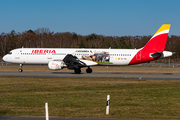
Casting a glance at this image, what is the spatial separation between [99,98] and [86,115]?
5.20m

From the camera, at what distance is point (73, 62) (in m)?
41.0

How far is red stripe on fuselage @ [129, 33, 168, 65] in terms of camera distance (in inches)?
1641

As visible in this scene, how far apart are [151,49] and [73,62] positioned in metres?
12.9

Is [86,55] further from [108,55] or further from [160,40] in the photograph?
[160,40]

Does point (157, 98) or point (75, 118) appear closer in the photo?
point (75, 118)

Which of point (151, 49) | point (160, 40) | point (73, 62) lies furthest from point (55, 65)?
point (160, 40)

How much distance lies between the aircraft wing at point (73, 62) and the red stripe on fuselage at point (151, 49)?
279 inches

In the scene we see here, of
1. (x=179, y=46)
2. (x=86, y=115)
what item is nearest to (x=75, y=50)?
(x=86, y=115)

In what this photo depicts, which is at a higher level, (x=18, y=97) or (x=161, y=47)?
(x=161, y=47)

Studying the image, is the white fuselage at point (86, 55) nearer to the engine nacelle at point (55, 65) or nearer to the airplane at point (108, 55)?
the airplane at point (108, 55)

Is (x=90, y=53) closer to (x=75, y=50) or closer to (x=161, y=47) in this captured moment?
(x=75, y=50)

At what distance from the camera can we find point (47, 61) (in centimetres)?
4262

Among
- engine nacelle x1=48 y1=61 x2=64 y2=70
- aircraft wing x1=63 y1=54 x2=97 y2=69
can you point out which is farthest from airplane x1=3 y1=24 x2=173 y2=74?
engine nacelle x1=48 y1=61 x2=64 y2=70

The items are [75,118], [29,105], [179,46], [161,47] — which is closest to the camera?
[75,118]
